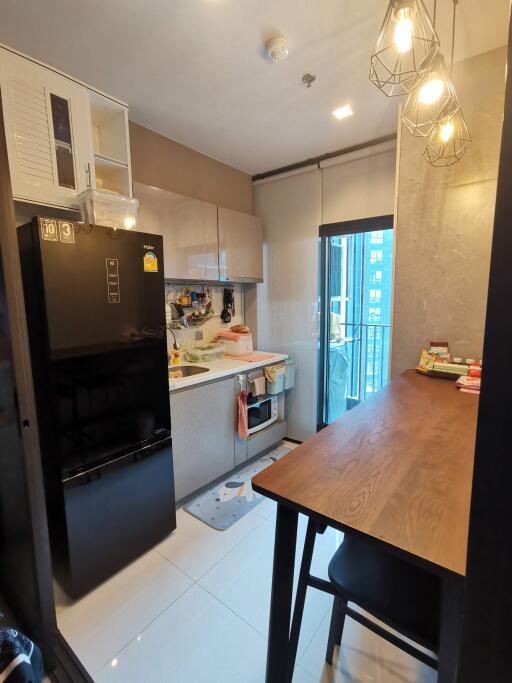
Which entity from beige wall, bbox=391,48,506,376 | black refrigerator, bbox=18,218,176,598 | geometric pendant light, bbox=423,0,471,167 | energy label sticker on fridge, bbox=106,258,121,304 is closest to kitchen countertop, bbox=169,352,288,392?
black refrigerator, bbox=18,218,176,598

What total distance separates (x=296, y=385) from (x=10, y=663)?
259 centimetres

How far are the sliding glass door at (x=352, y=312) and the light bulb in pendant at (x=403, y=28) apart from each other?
1759 mm

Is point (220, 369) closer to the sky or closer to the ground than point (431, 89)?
closer to the ground

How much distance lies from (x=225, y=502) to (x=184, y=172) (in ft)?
8.40

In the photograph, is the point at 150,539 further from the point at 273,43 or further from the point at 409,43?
the point at 273,43

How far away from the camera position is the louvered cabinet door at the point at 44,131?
1.55 meters

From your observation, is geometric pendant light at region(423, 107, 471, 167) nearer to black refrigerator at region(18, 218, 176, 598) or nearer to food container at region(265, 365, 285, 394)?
black refrigerator at region(18, 218, 176, 598)

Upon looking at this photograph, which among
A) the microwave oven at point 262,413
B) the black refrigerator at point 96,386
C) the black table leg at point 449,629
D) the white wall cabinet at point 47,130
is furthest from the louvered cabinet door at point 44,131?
the black table leg at point 449,629

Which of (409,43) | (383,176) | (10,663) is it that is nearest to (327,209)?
(383,176)

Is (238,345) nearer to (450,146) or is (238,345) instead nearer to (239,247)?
(239,247)

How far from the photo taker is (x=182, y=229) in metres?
2.45

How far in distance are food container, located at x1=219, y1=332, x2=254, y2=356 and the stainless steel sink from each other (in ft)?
1.62

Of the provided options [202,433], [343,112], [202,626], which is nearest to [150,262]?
[202,433]

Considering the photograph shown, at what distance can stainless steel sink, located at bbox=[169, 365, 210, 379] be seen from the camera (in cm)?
255
